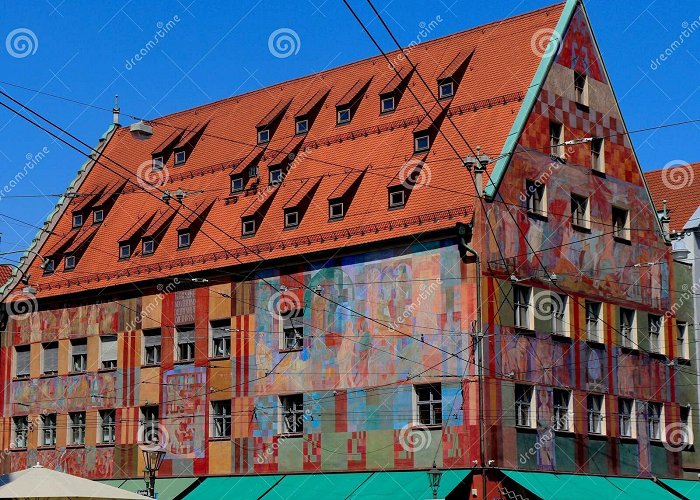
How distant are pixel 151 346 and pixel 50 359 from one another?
5486 millimetres

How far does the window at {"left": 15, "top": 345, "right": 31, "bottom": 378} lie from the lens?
5450cm

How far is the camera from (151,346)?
5056 centimetres

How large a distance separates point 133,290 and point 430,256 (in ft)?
43.8

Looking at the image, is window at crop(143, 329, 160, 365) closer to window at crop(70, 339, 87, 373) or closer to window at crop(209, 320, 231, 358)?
window at crop(209, 320, 231, 358)

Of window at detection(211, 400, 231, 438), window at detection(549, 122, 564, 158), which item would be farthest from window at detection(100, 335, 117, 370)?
window at detection(549, 122, 564, 158)

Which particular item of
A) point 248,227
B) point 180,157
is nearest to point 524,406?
point 248,227

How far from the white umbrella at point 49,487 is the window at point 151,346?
2266cm

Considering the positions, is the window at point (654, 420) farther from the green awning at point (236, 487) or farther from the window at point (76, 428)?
the window at point (76, 428)

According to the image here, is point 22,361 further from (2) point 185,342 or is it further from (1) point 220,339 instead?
(1) point 220,339

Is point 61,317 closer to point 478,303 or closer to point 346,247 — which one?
point 346,247

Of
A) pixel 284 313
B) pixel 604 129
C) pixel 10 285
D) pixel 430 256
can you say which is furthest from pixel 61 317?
pixel 604 129

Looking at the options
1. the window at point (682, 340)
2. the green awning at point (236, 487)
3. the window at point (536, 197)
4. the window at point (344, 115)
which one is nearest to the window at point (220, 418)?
the green awning at point (236, 487)

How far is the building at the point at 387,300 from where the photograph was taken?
42.8 metres

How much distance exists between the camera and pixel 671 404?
163ft
